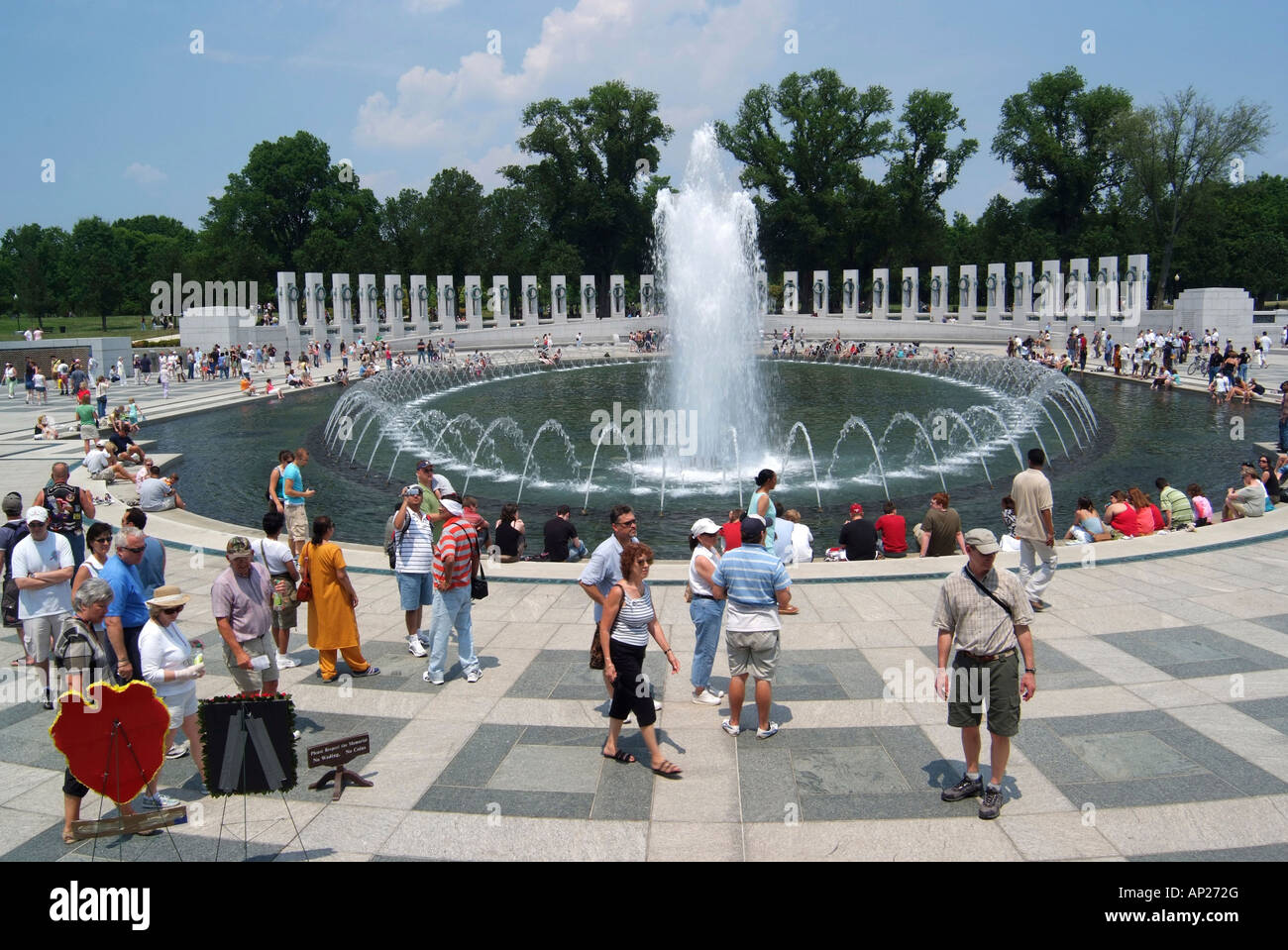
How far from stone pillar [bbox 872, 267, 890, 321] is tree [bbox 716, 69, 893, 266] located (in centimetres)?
534

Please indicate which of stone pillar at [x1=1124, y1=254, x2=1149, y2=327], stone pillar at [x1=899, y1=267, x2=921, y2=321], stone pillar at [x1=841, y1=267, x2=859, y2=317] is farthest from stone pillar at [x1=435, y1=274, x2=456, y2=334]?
stone pillar at [x1=1124, y1=254, x2=1149, y2=327]

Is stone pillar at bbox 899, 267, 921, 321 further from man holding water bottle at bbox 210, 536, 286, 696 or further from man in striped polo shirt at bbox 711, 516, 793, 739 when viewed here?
man holding water bottle at bbox 210, 536, 286, 696

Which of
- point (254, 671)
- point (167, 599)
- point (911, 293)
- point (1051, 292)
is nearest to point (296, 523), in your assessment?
point (254, 671)

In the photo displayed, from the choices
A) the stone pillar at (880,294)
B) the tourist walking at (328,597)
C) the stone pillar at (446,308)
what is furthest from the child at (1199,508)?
the stone pillar at (446,308)

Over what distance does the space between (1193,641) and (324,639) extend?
26.4 feet

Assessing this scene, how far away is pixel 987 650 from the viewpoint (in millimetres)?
5555

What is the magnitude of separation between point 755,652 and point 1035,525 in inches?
167

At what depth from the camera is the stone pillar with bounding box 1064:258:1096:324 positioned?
5231 centimetres

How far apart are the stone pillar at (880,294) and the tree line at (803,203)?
4.87m

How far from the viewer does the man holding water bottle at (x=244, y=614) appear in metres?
6.64

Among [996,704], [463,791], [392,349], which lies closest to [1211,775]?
[996,704]

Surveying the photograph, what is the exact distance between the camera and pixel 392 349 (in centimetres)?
5800
